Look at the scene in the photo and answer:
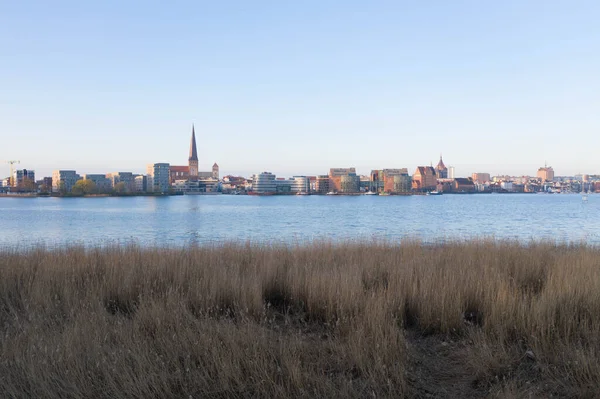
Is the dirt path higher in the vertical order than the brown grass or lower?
lower

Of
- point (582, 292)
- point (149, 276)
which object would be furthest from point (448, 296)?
point (149, 276)

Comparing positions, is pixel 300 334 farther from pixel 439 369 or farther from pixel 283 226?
pixel 283 226

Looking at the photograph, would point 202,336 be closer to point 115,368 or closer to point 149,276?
point 115,368

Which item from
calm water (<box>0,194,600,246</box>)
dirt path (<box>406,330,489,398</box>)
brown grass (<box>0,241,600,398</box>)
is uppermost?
brown grass (<box>0,241,600,398</box>)

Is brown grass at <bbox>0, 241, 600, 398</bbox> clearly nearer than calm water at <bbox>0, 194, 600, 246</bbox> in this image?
Yes

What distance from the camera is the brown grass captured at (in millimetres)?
4312

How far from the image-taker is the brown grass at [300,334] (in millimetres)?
4312

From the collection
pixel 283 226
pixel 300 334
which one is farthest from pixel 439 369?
pixel 283 226

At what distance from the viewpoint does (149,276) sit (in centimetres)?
804

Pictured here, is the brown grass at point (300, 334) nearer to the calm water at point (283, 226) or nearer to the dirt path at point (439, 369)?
the dirt path at point (439, 369)

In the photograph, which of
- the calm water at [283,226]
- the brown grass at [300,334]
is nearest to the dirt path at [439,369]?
the brown grass at [300,334]

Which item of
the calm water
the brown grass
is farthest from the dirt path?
the calm water

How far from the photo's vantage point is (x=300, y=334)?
5.68 m

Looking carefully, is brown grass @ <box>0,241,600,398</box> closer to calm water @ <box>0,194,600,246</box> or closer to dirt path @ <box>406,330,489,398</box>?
dirt path @ <box>406,330,489,398</box>
